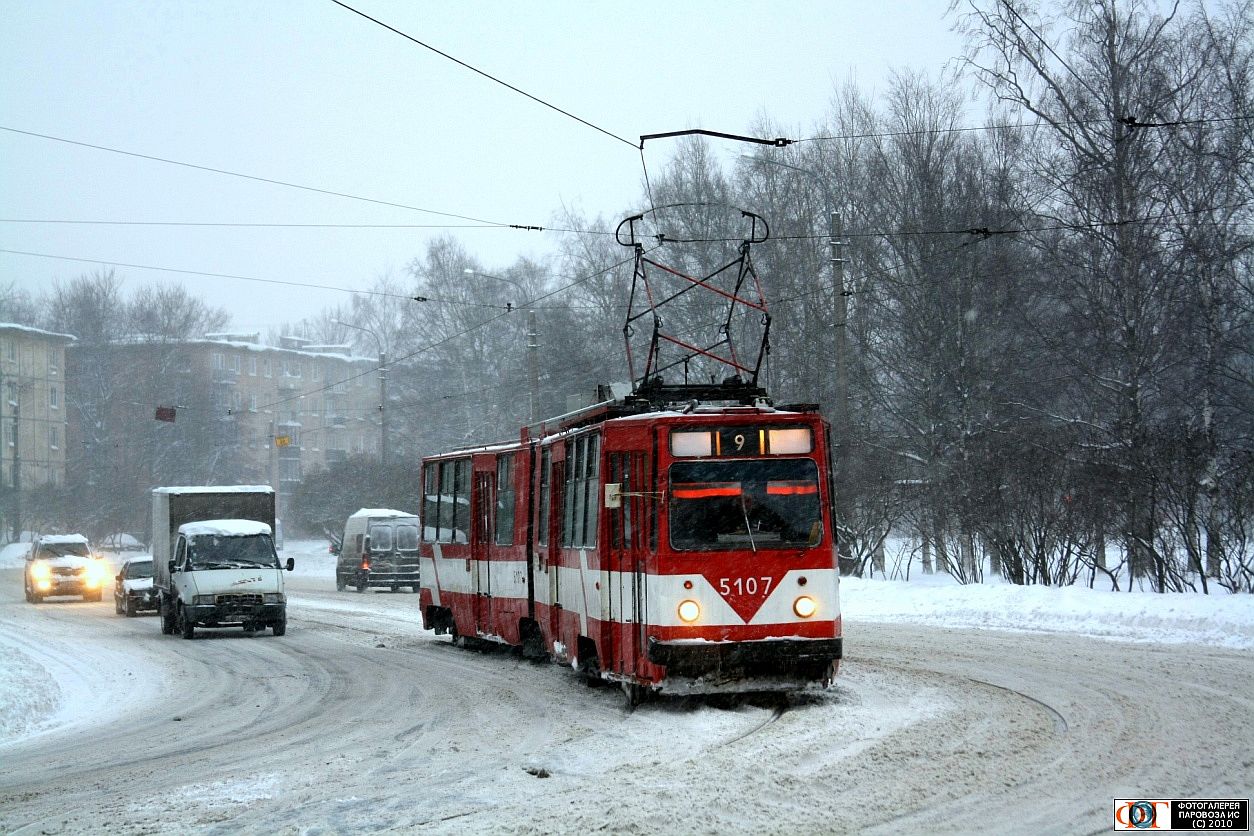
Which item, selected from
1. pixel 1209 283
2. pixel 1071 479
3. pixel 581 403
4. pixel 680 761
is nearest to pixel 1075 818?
pixel 680 761

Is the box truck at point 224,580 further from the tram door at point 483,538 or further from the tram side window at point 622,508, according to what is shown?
the tram side window at point 622,508

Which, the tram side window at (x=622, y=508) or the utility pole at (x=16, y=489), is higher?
A: the utility pole at (x=16, y=489)

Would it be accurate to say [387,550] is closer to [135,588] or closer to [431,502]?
[135,588]

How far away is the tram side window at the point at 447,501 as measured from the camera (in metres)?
21.4

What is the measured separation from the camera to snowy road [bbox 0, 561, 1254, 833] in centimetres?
834

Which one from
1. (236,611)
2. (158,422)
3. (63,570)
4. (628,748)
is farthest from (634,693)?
(158,422)

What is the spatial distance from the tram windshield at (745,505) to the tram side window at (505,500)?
5815 mm

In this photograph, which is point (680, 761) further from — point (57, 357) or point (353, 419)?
point (353, 419)

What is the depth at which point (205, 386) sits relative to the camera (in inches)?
3684

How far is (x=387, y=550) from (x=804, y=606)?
109ft

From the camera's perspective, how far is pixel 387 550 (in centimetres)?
4500

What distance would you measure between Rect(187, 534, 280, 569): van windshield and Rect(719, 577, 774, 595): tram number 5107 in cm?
1558

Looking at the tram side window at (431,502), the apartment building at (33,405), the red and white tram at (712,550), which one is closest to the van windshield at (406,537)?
the tram side window at (431,502)

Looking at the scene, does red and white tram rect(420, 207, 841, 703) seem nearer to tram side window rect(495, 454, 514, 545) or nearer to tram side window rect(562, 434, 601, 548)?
tram side window rect(562, 434, 601, 548)
